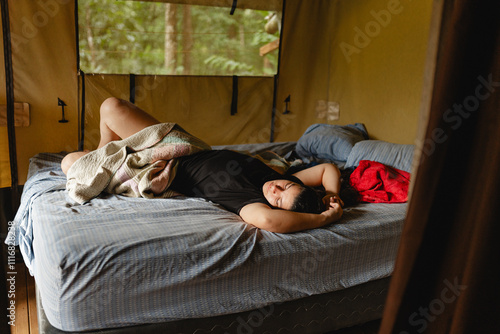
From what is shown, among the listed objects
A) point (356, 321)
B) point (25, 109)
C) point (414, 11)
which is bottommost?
point (356, 321)

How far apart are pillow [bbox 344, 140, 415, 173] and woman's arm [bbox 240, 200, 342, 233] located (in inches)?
36.6

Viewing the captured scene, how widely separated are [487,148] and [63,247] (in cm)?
125

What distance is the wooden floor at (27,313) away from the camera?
1764 millimetres

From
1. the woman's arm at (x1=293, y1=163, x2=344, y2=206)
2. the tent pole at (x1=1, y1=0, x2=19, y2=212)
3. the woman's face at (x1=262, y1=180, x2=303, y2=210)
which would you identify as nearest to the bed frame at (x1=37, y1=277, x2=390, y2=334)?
the woman's face at (x1=262, y1=180, x2=303, y2=210)

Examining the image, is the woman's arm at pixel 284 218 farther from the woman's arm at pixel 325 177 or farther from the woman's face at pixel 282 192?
the woman's arm at pixel 325 177

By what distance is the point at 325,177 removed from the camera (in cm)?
209

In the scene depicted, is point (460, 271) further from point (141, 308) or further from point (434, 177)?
point (141, 308)

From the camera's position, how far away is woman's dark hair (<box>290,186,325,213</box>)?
5.42ft

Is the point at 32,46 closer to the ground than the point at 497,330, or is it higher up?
higher up

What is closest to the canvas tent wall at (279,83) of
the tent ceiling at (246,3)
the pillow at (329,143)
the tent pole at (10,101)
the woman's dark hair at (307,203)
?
the tent pole at (10,101)

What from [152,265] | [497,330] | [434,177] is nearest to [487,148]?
[434,177]

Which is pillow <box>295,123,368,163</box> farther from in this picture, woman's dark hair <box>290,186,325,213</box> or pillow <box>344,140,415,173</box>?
woman's dark hair <box>290,186,325,213</box>

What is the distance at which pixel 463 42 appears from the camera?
318 mm

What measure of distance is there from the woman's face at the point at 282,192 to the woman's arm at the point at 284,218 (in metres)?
0.07
